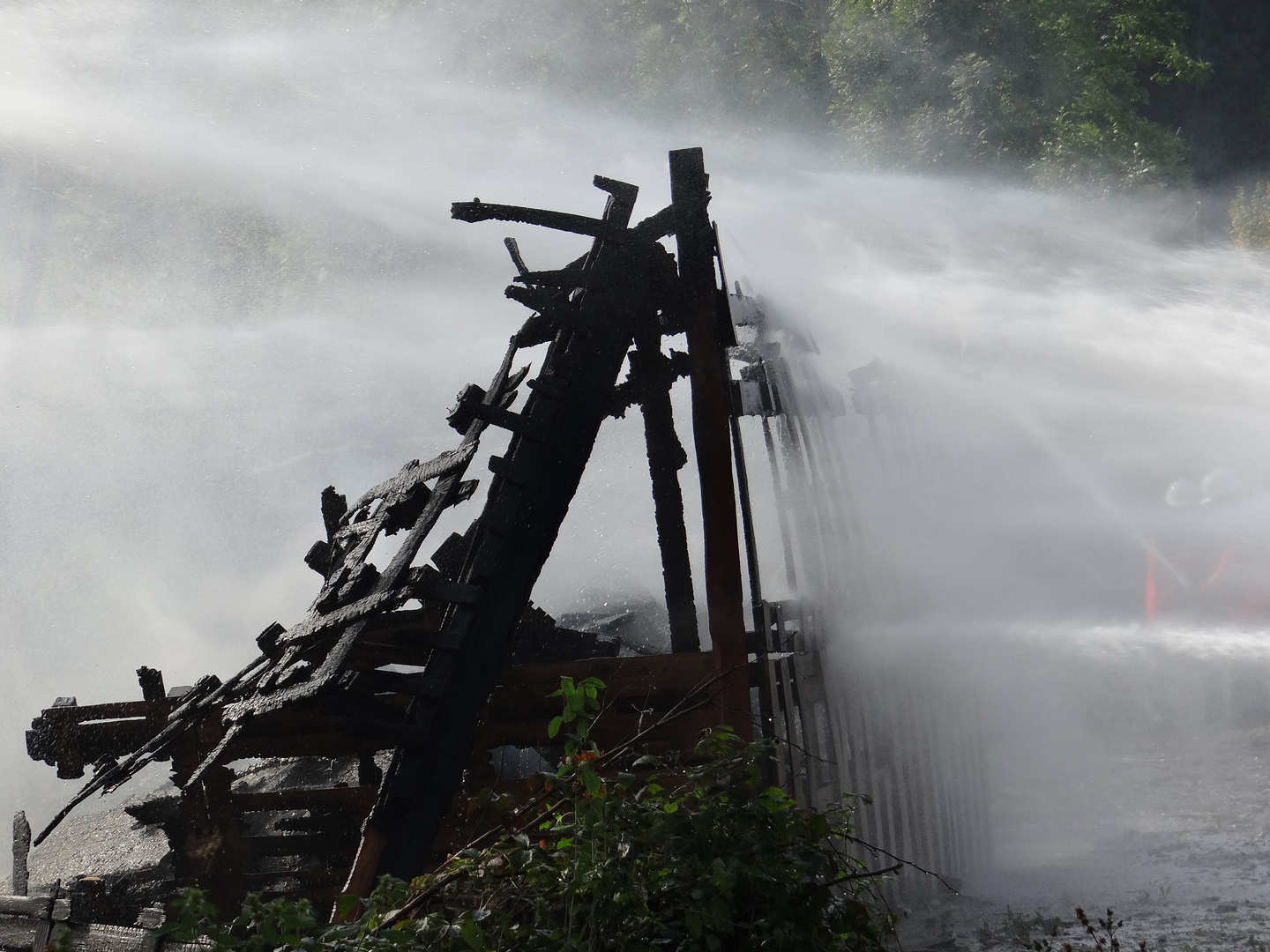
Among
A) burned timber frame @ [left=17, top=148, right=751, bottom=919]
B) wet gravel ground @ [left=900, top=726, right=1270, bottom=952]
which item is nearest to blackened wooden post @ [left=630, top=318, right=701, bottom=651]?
burned timber frame @ [left=17, top=148, right=751, bottom=919]

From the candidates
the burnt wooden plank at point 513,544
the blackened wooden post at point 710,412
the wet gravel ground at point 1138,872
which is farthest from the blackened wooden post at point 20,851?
the wet gravel ground at point 1138,872

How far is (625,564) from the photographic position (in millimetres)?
13922

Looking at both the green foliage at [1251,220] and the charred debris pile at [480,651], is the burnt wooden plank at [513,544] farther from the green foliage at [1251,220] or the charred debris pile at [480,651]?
the green foliage at [1251,220]

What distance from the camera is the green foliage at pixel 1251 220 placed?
2653 cm

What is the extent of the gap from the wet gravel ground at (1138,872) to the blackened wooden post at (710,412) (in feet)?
6.34

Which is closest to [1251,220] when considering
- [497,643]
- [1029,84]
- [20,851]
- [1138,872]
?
[1029,84]

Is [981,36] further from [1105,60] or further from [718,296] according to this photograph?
[718,296]

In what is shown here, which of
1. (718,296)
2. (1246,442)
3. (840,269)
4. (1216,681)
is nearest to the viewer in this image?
(718,296)

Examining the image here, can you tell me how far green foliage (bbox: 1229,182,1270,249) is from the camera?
26.5 m

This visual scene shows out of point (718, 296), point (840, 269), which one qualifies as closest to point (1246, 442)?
point (840, 269)

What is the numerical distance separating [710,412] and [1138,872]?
5403 millimetres

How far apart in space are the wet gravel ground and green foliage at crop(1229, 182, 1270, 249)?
18543 millimetres

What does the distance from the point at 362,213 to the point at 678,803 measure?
38741 millimetres

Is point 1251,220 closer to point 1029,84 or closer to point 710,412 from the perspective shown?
point 1029,84
